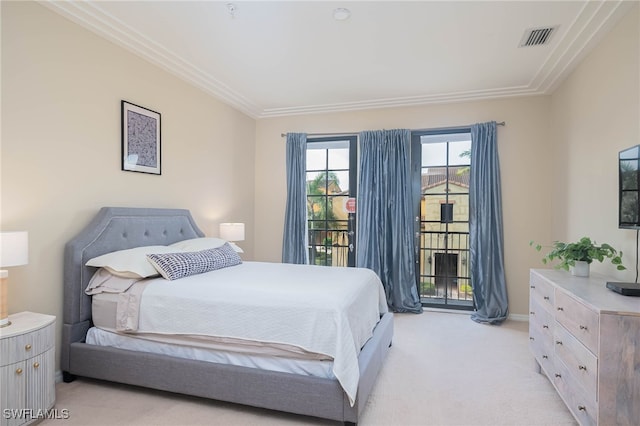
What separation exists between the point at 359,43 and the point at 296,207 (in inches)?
A: 96.8

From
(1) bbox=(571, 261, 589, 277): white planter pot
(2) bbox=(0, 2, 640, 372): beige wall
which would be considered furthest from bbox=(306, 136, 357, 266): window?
(1) bbox=(571, 261, 589, 277): white planter pot

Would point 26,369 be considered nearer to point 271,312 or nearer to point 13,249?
point 13,249

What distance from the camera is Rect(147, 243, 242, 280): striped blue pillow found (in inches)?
106

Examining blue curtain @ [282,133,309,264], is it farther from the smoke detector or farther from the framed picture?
the smoke detector

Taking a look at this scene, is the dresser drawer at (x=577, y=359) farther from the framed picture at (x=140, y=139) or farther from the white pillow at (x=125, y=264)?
the framed picture at (x=140, y=139)

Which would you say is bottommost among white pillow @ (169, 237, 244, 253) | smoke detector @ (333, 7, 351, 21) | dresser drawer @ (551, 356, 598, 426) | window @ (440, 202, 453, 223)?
dresser drawer @ (551, 356, 598, 426)

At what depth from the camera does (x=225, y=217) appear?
4602 mm

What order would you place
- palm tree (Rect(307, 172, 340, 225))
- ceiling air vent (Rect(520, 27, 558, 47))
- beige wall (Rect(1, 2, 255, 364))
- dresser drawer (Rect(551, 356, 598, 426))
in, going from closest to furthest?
dresser drawer (Rect(551, 356, 598, 426)) < beige wall (Rect(1, 2, 255, 364)) < ceiling air vent (Rect(520, 27, 558, 47)) < palm tree (Rect(307, 172, 340, 225))

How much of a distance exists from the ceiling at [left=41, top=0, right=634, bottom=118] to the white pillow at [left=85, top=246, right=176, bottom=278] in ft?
5.97

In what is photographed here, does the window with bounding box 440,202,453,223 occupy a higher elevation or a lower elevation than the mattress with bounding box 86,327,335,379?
higher

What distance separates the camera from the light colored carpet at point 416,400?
217cm

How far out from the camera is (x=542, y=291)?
2676mm

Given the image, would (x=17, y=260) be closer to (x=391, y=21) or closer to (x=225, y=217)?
(x=225, y=217)

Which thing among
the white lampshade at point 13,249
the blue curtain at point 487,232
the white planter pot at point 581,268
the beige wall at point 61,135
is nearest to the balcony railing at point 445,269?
the blue curtain at point 487,232
